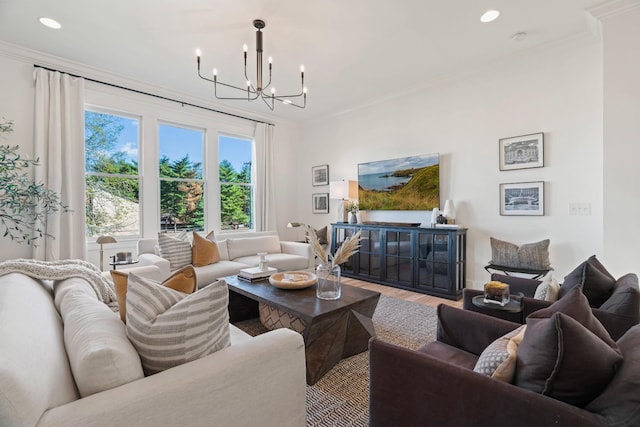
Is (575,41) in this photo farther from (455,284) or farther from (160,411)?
Result: (160,411)

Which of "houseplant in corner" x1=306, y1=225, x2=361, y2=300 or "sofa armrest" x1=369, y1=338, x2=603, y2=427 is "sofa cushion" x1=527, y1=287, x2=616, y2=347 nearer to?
"sofa armrest" x1=369, y1=338, x2=603, y2=427

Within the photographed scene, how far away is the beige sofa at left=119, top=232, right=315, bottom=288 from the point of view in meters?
3.28

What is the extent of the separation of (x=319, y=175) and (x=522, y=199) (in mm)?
3367

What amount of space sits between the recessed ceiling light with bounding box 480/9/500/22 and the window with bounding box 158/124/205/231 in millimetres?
4157

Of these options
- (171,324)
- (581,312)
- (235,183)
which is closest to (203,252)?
(235,183)

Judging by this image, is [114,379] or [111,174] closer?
[114,379]

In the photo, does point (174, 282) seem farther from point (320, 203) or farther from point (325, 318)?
point (320, 203)

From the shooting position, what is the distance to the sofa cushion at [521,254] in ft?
10.2

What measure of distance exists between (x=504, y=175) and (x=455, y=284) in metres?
1.43

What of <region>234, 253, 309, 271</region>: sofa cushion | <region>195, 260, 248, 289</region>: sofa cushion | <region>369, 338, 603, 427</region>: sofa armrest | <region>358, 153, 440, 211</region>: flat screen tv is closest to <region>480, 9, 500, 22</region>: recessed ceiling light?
<region>358, 153, 440, 211</region>: flat screen tv

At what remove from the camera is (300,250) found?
14.9 feet

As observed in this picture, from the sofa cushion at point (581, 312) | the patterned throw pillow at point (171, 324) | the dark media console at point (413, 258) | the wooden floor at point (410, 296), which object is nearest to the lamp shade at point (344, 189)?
the dark media console at point (413, 258)

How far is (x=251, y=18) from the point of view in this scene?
107 inches

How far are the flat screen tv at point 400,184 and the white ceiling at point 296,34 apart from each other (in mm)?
1156
